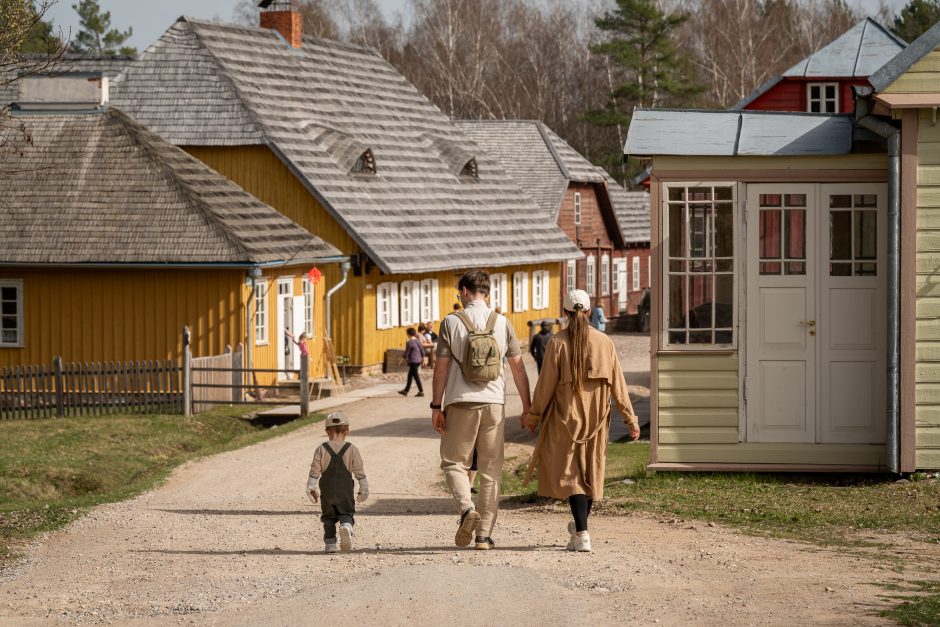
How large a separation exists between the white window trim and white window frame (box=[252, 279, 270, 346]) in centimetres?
198

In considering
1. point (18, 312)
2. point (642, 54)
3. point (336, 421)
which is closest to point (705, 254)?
point (336, 421)

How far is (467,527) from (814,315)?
514 centimetres

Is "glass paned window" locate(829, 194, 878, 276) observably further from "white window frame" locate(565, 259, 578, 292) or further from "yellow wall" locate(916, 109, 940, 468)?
"white window frame" locate(565, 259, 578, 292)

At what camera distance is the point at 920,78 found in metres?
13.9

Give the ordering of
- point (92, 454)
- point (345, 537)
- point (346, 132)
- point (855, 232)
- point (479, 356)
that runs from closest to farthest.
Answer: point (479, 356) < point (345, 537) < point (855, 232) < point (92, 454) < point (346, 132)

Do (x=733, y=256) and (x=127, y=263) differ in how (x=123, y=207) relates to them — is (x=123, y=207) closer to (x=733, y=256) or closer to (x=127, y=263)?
(x=127, y=263)

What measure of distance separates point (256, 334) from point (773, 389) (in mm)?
15736

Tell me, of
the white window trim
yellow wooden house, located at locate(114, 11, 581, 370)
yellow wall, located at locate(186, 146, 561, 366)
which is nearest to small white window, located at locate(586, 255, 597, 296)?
yellow wooden house, located at locate(114, 11, 581, 370)

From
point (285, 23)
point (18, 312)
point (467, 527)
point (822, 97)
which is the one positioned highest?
point (285, 23)

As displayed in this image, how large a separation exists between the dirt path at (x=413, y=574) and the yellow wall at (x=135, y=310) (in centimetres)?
1356

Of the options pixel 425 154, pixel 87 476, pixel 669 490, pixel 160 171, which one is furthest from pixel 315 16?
pixel 669 490

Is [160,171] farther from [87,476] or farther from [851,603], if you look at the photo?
[851,603]

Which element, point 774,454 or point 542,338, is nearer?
point 774,454

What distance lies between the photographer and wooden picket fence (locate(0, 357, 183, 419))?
82.0 feet
